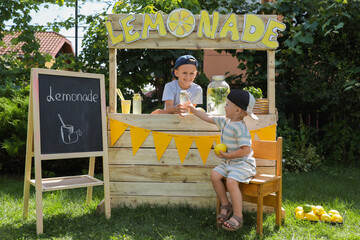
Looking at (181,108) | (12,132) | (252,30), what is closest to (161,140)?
(181,108)

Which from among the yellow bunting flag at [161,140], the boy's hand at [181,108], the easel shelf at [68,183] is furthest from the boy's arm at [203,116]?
the easel shelf at [68,183]

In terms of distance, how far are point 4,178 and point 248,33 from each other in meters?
3.93

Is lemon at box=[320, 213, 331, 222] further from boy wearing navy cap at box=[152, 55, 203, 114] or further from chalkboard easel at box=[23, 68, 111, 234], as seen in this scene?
chalkboard easel at box=[23, 68, 111, 234]

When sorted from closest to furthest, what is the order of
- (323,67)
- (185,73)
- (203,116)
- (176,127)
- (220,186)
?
(220,186), (203,116), (176,127), (185,73), (323,67)

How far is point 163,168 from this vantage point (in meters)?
3.48

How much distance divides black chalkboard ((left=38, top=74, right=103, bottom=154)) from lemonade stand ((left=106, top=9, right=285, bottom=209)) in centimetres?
27

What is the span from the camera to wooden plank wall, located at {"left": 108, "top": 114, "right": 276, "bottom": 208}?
3430mm

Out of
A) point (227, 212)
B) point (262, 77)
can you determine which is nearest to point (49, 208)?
point (227, 212)

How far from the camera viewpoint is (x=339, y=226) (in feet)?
10.0

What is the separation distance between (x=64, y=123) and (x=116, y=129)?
1.86ft

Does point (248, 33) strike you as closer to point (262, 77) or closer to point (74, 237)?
point (74, 237)

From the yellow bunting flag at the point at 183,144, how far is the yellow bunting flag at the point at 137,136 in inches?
12.1

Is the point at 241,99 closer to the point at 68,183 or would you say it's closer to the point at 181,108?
the point at 181,108

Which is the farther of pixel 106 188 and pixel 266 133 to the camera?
pixel 266 133
